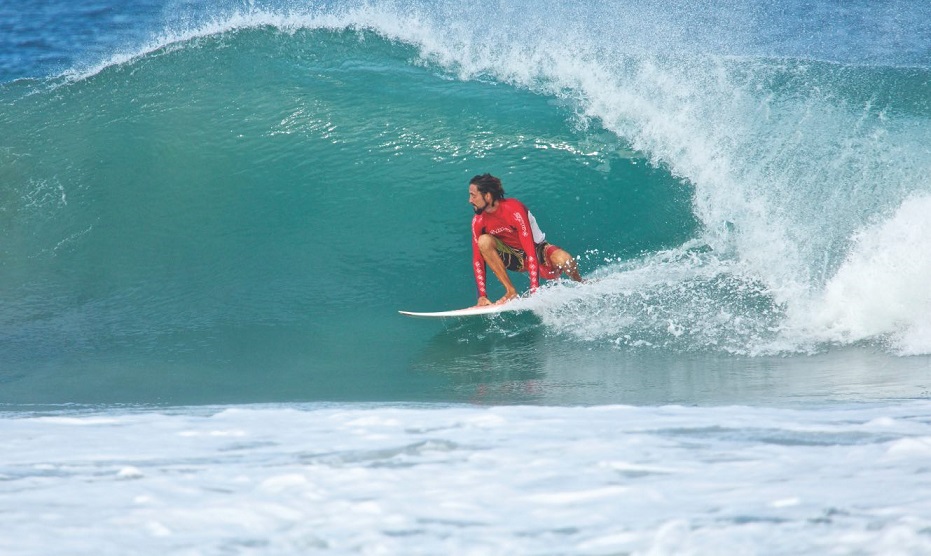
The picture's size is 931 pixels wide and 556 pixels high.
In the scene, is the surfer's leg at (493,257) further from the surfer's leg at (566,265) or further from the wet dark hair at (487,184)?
the surfer's leg at (566,265)

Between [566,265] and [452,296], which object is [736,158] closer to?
[566,265]

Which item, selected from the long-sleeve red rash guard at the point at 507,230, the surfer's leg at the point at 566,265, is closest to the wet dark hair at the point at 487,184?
the long-sleeve red rash guard at the point at 507,230

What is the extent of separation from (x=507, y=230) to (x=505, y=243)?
0.43 feet

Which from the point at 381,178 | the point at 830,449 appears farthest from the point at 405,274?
the point at 830,449

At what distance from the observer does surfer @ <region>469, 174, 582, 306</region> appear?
6.18 metres

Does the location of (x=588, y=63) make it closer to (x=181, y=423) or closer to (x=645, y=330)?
(x=645, y=330)

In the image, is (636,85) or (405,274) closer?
(405,274)

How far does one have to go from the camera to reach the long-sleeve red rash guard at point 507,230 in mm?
6211

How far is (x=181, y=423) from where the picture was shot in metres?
4.03

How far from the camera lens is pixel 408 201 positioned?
25.8 feet

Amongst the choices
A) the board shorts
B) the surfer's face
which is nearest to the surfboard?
the board shorts

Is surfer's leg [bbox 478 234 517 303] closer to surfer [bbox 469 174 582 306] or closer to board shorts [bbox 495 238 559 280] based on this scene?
surfer [bbox 469 174 582 306]

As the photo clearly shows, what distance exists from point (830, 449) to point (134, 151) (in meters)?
7.47

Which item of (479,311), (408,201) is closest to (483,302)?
(479,311)
